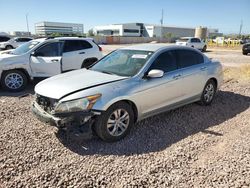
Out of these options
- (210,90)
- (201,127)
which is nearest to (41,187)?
(201,127)

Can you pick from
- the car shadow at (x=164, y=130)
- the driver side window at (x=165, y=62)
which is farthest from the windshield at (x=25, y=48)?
the driver side window at (x=165, y=62)

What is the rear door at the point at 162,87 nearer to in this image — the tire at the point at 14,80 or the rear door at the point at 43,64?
the rear door at the point at 43,64

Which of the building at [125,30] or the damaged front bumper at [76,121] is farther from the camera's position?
the building at [125,30]

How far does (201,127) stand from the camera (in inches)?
179

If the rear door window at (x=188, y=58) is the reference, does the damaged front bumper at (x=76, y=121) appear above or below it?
below

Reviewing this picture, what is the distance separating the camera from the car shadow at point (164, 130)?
371cm

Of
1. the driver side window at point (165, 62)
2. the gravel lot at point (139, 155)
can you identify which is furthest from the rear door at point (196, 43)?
the driver side window at point (165, 62)

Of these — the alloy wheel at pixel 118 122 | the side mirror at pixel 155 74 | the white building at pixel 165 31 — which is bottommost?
the alloy wheel at pixel 118 122

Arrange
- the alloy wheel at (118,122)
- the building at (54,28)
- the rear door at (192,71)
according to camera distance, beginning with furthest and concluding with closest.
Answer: the building at (54,28)
the rear door at (192,71)
the alloy wheel at (118,122)

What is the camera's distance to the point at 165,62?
4609mm

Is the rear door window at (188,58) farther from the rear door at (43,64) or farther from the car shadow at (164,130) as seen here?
the rear door at (43,64)

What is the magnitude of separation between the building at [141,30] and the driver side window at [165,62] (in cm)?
10328

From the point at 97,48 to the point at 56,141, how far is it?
204 inches

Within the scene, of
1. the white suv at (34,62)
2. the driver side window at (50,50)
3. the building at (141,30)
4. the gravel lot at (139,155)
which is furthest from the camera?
the building at (141,30)
